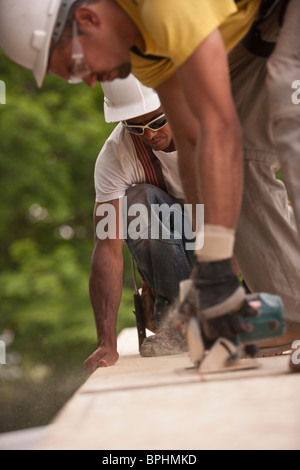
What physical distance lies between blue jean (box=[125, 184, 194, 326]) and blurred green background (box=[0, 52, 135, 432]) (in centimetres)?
689

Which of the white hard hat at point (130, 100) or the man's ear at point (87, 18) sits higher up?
the man's ear at point (87, 18)

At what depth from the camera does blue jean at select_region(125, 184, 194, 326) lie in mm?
4293

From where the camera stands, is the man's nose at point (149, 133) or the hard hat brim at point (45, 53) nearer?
the hard hat brim at point (45, 53)

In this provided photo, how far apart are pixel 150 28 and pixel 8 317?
32.6 feet

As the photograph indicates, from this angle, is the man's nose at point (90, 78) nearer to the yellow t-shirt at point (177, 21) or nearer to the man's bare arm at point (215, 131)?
the yellow t-shirt at point (177, 21)

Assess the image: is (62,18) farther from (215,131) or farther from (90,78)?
(215,131)

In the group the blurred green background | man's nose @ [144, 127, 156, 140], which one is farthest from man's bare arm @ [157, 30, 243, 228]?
the blurred green background

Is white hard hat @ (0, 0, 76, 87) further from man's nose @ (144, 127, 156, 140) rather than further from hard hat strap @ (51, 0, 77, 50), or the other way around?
man's nose @ (144, 127, 156, 140)

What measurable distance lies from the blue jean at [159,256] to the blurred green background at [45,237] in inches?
271

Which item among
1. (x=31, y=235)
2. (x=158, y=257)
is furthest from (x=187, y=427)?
(x=31, y=235)

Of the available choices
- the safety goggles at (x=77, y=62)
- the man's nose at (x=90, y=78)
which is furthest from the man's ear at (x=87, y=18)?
the man's nose at (x=90, y=78)

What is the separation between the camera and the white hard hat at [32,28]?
2.84 metres
